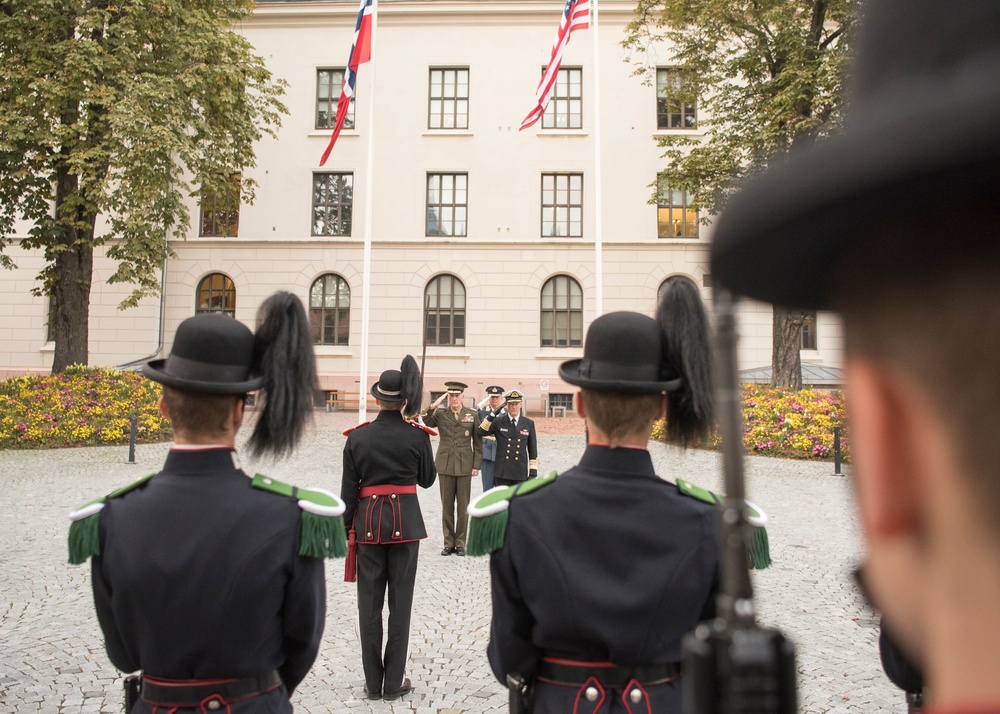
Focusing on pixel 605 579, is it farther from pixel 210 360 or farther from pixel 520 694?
pixel 210 360

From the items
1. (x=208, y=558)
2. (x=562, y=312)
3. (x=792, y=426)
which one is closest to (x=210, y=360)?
(x=208, y=558)

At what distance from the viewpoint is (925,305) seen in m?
0.60

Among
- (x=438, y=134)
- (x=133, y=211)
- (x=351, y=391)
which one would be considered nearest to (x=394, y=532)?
(x=133, y=211)

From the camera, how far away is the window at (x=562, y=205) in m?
29.0

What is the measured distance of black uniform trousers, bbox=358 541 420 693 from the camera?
201 inches

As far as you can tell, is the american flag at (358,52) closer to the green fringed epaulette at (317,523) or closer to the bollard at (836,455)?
the bollard at (836,455)

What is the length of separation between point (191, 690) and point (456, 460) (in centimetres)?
721

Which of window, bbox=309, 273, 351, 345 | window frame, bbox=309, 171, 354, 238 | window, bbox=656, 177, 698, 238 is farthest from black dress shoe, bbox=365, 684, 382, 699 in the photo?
window frame, bbox=309, 171, 354, 238

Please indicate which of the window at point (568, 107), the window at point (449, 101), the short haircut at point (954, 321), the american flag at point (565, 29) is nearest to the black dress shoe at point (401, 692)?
the short haircut at point (954, 321)

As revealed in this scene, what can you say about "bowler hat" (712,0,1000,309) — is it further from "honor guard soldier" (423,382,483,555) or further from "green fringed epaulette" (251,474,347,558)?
"honor guard soldier" (423,382,483,555)

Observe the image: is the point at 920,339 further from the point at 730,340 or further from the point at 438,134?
the point at 438,134

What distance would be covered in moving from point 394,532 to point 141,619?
3114 mm

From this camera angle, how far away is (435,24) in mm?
29562

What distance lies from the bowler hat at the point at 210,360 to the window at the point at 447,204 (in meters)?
26.7
